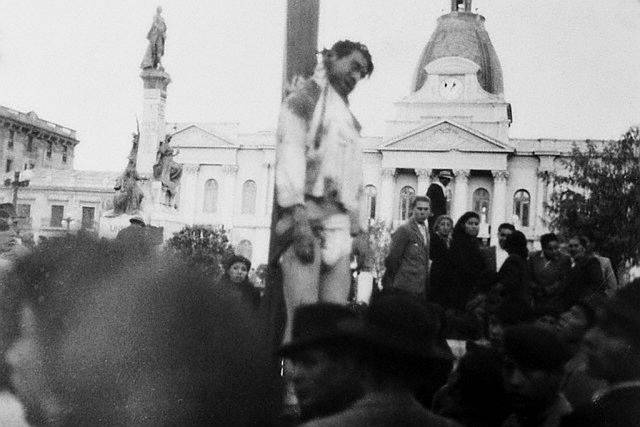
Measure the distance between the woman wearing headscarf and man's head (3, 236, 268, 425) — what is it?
225 centimetres

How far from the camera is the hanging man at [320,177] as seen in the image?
96.7 inches

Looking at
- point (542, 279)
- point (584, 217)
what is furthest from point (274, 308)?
point (584, 217)

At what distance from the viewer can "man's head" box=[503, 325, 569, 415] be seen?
90.0 inches

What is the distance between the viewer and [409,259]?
3.82m

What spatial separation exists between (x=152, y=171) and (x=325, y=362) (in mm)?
10672

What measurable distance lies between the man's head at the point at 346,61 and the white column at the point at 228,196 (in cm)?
257

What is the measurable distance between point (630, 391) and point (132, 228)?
1.13 metres

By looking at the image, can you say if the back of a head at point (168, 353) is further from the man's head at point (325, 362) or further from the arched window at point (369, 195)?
the arched window at point (369, 195)

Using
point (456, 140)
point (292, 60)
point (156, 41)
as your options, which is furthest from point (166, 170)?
point (456, 140)

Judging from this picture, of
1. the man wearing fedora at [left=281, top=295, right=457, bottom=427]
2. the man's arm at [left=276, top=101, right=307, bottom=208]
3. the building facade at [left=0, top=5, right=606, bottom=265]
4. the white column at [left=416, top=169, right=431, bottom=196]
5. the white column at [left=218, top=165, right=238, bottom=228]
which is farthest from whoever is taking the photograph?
the white column at [left=416, top=169, right=431, bottom=196]

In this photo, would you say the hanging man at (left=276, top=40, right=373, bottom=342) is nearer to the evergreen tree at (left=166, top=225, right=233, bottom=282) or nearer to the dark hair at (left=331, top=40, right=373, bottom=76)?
the dark hair at (left=331, top=40, right=373, bottom=76)

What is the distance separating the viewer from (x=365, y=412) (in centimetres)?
165

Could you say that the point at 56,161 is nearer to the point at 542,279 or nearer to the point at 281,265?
the point at 281,265

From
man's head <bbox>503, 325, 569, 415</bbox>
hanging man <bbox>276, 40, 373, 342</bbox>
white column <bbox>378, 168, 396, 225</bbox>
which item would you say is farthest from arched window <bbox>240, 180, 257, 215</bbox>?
white column <bbox>378, 168, 396, 225</bbox>
